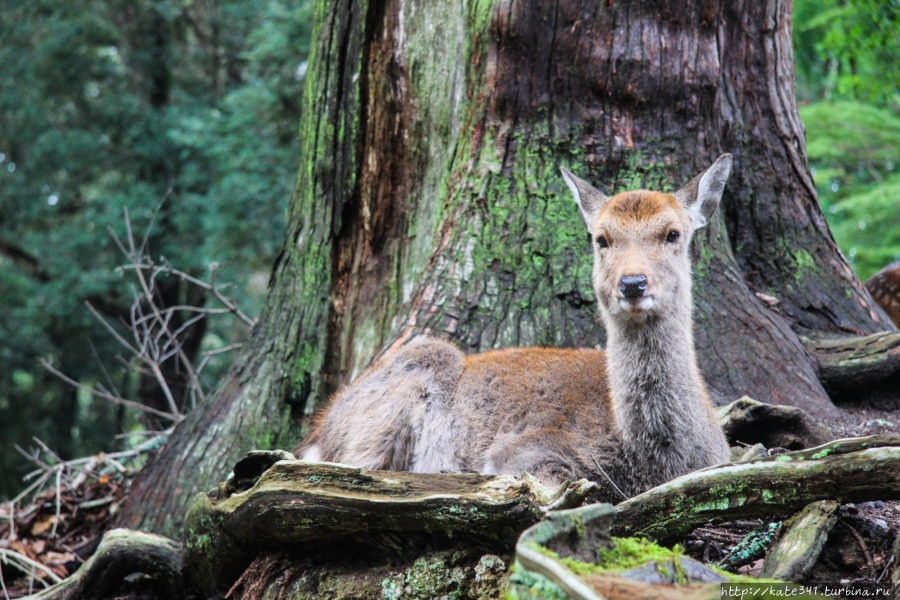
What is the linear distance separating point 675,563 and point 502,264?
11.1 feet

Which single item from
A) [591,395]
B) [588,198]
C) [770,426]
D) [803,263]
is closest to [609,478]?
[591,395]

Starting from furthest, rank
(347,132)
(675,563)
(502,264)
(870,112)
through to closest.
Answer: (870,112) → (347,132) → (502,264) → (675,563)

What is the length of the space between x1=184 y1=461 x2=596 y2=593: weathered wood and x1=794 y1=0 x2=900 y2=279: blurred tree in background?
7.77 meters

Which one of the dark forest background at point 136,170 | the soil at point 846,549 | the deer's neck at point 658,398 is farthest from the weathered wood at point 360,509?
the dark forest background at point 136,170

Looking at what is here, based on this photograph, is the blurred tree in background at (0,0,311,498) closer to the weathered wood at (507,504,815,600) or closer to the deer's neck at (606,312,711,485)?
the deer's neck at (606,312,711,485)

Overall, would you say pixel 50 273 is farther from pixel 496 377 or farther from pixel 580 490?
pixel 580 490

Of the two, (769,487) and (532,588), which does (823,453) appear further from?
(532,588)

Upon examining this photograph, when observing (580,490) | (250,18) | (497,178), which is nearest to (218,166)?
(250,18)

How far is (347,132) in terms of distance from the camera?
23.2 feet

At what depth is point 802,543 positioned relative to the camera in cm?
329

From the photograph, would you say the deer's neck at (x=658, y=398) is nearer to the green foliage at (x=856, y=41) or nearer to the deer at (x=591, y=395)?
the deer at (x=591, y=395)

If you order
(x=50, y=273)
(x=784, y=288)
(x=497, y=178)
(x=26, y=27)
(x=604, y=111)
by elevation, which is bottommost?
(x=50, y=273)

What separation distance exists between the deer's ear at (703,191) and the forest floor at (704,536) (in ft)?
5.17

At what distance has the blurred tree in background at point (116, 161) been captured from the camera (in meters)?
14.4
